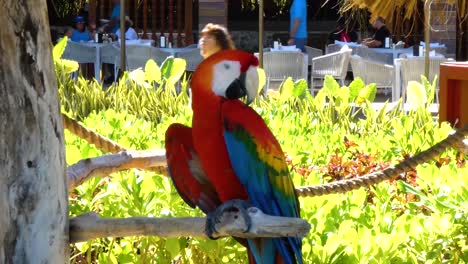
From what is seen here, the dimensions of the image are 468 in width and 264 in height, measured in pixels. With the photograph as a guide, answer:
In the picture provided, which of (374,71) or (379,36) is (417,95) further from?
(379,36)

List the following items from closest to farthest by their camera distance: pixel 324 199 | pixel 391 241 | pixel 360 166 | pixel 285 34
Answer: pixel 391 241, pixel 324 199, pixel 360 166, pixel 285 34

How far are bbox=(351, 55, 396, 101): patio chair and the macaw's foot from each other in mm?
8343

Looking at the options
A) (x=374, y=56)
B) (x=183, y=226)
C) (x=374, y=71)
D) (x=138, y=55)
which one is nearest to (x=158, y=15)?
(x=138, y=55)

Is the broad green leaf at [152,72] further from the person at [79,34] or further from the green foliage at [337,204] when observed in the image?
the person at [79,34]

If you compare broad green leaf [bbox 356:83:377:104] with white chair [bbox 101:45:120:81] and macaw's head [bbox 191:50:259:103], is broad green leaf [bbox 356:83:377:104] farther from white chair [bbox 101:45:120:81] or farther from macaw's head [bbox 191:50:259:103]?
white chair [bbox 101:45:120:81]

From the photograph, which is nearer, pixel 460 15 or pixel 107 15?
pixel 460 15

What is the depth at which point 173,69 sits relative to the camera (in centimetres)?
705

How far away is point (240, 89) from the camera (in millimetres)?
2125

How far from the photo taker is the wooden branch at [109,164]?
2.43 metres

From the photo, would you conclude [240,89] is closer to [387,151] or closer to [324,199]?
[324,199]

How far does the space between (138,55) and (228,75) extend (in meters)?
9.24

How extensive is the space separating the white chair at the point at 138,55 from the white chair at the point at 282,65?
1.61 m

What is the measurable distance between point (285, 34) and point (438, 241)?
14.3 meters

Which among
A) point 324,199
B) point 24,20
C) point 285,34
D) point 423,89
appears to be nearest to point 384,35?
point 285,34
